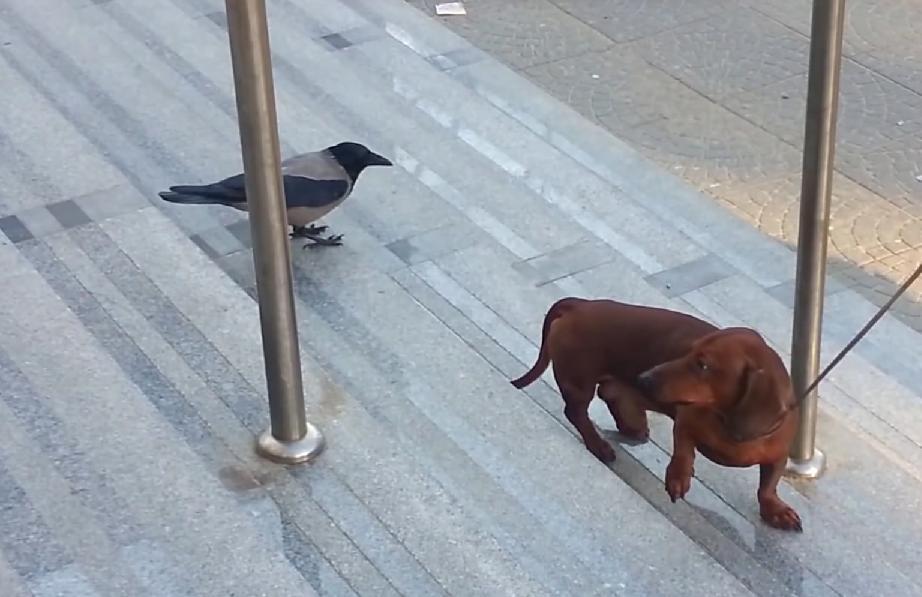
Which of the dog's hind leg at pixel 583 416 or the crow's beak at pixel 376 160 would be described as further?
the crow's beak at pixel 376 160

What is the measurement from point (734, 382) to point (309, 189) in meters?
1.28

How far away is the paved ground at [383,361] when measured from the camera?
6.97ft

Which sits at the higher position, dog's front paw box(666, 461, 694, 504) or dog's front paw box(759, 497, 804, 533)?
dog's front paw box(666, 461, 694, 504)

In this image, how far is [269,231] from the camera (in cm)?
211

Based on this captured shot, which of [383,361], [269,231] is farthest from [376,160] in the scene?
[269,231]

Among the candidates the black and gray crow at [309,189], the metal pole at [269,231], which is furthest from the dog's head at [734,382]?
the black and gray crow at [309,189]

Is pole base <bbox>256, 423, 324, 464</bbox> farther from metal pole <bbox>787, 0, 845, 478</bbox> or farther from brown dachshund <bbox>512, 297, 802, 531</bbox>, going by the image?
metal pole <bbox>787, 0, 845, 478</bbox>

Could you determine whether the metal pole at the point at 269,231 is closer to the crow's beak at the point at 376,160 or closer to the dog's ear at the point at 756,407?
the dog's ear at the point at 756,407

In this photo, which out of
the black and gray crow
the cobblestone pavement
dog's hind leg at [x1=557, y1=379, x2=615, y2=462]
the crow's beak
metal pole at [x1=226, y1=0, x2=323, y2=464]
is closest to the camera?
metal pole at [x1=226, y1=0, x2=323, y2=464]

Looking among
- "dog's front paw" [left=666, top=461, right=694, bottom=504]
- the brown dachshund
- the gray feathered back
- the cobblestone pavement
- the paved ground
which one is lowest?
the cobblestone pavement

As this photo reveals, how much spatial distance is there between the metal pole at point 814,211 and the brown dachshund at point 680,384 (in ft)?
0.32

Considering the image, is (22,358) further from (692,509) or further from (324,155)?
(692,509)

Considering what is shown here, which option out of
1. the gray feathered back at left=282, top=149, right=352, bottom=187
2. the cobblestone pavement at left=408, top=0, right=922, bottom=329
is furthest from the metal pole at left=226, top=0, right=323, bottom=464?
the cobblestone pavement at left=408, top=0, right=922, bottom=329

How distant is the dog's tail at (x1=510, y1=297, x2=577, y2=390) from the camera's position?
2.29m
